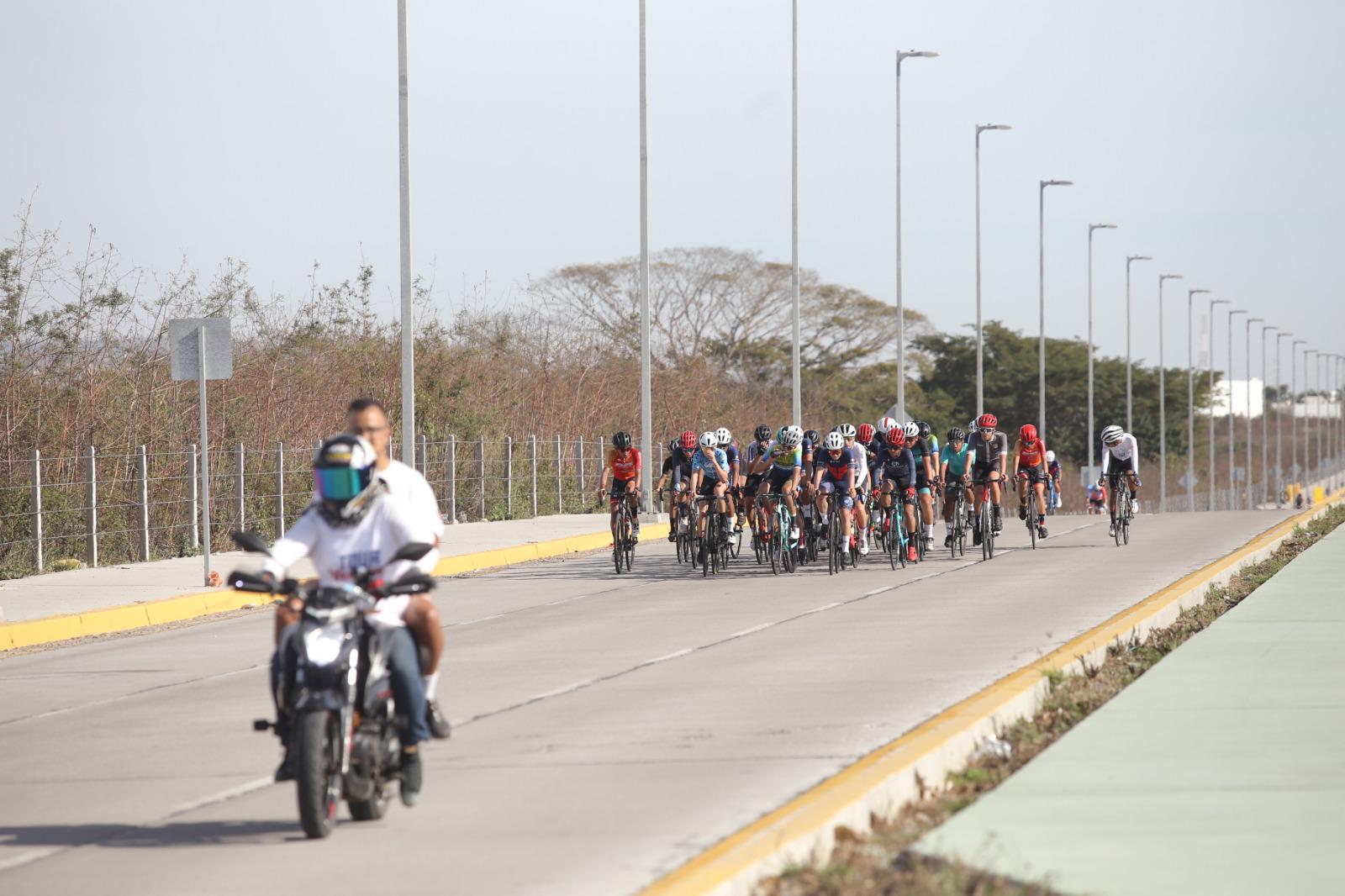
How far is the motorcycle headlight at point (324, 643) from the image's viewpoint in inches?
A: 292

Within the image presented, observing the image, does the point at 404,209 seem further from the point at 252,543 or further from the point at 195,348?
the point at 252,543

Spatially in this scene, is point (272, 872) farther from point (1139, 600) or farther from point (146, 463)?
point (146, 463)

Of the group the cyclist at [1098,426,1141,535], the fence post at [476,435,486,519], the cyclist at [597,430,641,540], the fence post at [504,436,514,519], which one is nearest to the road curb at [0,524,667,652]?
the cyclist at [597,430,641,540]

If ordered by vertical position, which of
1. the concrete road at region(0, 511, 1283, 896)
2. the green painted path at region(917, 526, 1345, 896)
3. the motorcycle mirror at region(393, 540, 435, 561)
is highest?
the motorcycle mirror at region(393, 540, 435, 561)

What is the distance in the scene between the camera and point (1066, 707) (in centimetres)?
1084

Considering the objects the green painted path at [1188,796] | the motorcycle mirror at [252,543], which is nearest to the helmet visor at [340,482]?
the motorcycle mirror at [252,543]

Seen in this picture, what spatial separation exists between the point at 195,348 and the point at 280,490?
8014 millimetres

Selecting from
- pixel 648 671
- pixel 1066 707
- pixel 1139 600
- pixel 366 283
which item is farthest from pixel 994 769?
pixel 366 283

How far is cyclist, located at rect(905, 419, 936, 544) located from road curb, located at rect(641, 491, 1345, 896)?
11738 millimetres

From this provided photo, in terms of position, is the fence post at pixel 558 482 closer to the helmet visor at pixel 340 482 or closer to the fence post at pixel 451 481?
the fence post at pixel 451 481

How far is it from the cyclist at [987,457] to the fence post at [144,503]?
10896 millimetres

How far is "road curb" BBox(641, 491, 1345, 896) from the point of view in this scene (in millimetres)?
6508

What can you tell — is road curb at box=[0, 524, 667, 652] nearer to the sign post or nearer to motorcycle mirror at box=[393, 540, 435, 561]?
the sign post

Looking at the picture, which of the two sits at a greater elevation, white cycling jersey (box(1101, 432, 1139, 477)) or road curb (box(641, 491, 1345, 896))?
white cycling jersey (box(1101, 432, 1139, 477))
